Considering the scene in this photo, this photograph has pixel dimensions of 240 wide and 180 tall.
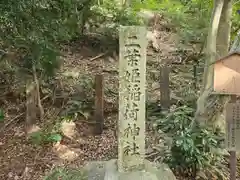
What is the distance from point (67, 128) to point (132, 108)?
2.75 meters

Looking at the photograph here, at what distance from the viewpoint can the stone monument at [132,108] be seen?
3801mm

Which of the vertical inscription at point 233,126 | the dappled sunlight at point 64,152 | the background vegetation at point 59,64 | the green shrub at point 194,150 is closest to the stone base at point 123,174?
the green shrub at point 194,150

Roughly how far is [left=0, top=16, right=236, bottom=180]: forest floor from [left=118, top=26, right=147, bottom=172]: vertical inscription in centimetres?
170

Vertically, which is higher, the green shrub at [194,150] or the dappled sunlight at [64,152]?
the green shrub at [194,150]

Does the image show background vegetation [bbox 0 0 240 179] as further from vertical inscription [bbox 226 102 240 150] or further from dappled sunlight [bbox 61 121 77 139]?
vertical inscription [bbox 226 102 240 150]

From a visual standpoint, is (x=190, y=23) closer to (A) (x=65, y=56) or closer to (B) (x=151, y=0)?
(B) (x=151, y=0)

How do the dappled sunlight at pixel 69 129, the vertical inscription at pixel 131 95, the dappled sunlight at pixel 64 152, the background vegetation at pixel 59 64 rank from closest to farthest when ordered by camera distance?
the vertical inscription at pixel 131 95 → the background vegetation at pixel 59 64 → the dappled sunlight at pixel 64 152 → the dappled sunlight at pixel 69 129

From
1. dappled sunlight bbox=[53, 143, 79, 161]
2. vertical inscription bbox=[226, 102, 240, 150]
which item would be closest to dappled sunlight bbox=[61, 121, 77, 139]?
dappled sunlight bbox=[53, 143, 79, 161]

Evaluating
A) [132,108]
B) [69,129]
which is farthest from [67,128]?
[132,108]

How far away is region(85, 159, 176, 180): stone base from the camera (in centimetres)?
392

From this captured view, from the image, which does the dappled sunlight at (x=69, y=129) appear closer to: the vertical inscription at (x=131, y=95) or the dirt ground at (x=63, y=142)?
the dirt ground at (x=63, y=142)

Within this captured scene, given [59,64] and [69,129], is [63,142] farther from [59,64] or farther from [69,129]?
[59,64]

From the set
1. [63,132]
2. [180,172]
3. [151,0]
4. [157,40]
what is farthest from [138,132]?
[157,40]

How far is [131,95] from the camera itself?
152 inches
